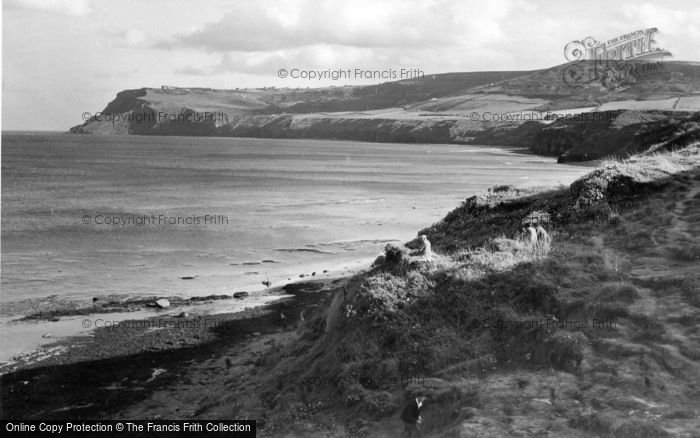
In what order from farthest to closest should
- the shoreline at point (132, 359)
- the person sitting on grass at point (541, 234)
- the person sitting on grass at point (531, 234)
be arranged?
the shoreline at point (132, 359) → the person sitting on grass at point (541, 234) → the person sitting on grass at point (531, 234)

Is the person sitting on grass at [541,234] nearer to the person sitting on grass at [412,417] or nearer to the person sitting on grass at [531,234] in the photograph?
the person sitting on grass at [531,234]

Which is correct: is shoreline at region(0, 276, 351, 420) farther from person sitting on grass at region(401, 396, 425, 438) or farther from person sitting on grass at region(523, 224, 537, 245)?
person sitting on grass at region(401, 396, 425, 438)

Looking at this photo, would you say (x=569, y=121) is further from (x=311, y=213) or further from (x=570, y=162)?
(x=311, y=213)

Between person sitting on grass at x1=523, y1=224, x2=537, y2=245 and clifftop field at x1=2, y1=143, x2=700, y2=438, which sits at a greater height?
person sitting on grass at x1=523, y1=224, x2=537, y2=245

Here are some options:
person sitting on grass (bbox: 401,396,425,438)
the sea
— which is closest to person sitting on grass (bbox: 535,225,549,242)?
person sitting on grass (bbox: 401,396,425,438)

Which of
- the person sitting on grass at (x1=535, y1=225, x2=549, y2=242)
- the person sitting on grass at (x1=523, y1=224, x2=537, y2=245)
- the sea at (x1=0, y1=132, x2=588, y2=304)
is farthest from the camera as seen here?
the sea at (x1=0, y1=132, x2=588, y2=304)

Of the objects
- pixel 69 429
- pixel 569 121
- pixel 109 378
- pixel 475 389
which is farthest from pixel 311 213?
pixel 569 121

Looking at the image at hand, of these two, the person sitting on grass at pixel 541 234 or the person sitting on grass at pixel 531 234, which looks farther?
the person sitting on grass at pixel 541 234

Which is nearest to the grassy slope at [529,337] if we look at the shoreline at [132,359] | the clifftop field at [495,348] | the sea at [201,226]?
the clifftop field at [495,348]
